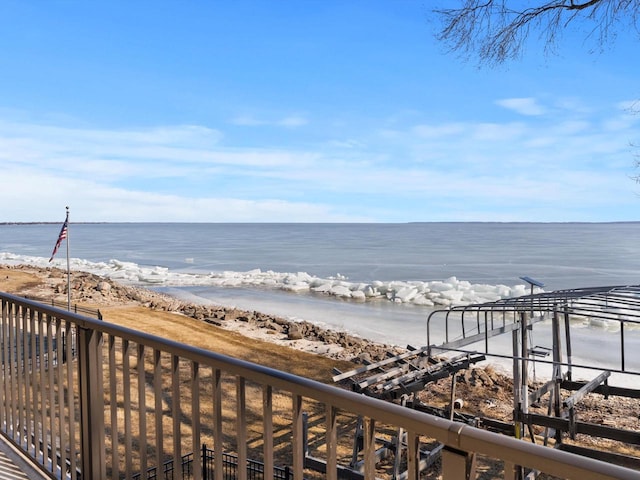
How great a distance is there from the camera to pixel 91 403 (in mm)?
2699

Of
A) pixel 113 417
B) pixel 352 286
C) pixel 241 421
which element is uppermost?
pixel 241 421

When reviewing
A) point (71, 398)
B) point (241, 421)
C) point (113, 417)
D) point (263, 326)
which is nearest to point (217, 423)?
point (241, 421)

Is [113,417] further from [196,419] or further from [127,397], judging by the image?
[196,419]

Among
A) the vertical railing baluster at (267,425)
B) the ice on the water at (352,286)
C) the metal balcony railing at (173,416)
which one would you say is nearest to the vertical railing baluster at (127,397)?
the metal balcony railing at (173,416)

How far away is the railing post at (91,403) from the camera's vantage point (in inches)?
104

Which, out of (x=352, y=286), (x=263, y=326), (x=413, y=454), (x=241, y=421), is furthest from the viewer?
(x=352, y=286)

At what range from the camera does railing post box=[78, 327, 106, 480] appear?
264cm

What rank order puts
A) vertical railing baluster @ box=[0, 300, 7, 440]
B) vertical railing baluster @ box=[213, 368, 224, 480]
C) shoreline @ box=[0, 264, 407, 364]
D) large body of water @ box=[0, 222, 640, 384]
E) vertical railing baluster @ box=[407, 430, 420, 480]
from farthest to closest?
large body of water @ box=[0, 222, 640, 384] < shoreline @ box=[0, 264, 407, 364] < vertical railing baluster @ box=[0, 300, 7, 440] < vertical railing baluster @ box=[213, 368, 224, 480] < vertical railing baluster @ box=[407, 430, 420, 480]

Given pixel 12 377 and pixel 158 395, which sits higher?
pixel 158 395

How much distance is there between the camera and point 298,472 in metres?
1.79

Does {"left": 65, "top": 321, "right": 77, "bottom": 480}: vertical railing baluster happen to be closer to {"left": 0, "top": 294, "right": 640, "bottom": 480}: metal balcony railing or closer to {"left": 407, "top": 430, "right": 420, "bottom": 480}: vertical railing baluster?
{"left": 0, "top": 294, "right": 640, "bottom": 480}: metal balcony railing

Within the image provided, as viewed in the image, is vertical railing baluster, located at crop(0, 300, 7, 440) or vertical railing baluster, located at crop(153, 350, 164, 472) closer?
vertical railing baluster, located at crop(153, 350, 164, 472)

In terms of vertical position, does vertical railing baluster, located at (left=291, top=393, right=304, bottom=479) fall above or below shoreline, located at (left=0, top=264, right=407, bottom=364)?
above

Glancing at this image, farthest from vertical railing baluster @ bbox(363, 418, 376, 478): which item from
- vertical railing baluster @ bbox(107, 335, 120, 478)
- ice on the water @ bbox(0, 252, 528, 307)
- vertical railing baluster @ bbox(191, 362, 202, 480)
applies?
ice on the water @ bbox(0, 252, 528, 307)
